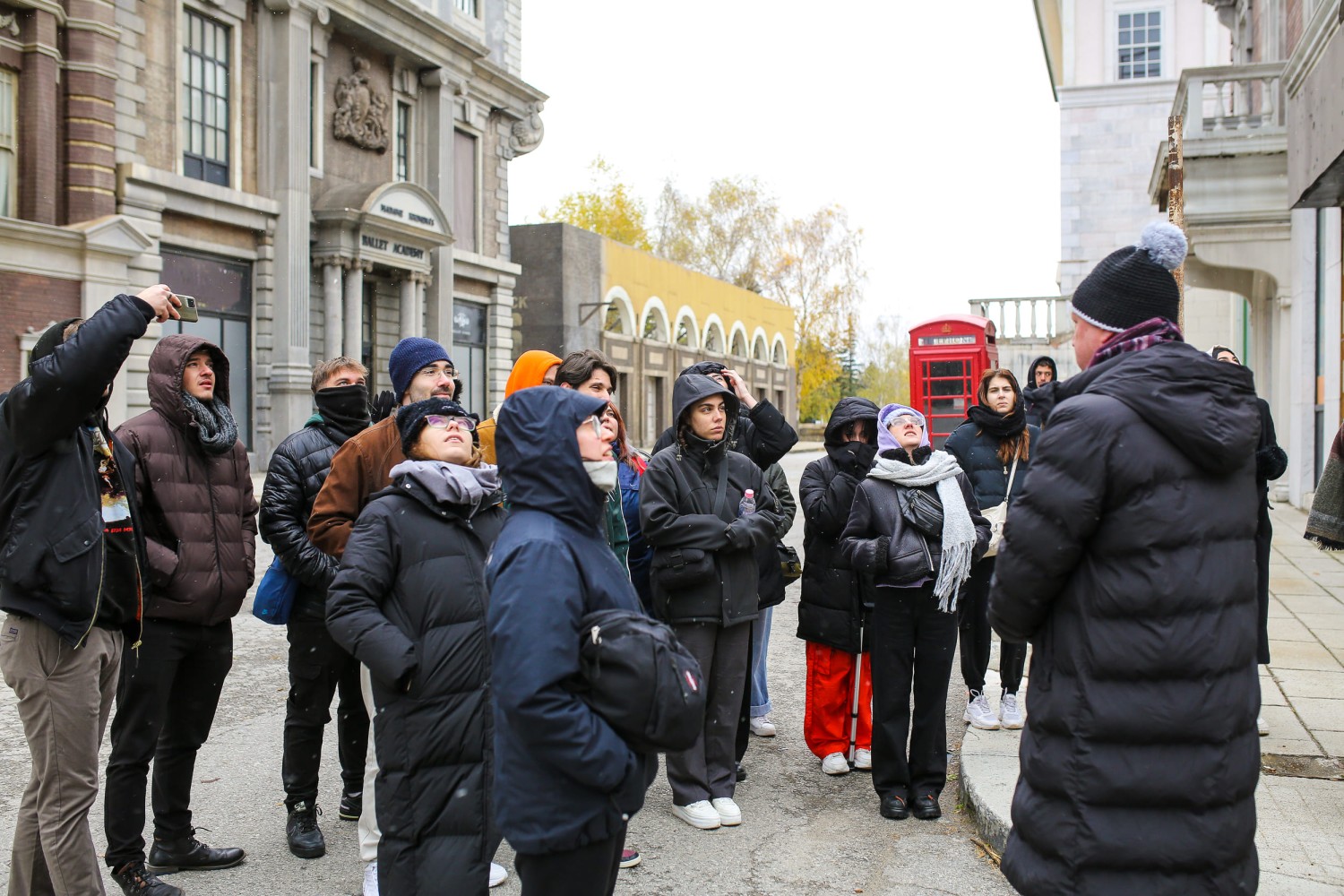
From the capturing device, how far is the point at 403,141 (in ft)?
91.6

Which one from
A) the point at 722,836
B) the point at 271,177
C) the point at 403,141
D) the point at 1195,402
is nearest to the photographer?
the point at 1195,402

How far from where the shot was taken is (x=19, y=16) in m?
17.4

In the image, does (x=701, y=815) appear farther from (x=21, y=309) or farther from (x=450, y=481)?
(x=21, y=309)

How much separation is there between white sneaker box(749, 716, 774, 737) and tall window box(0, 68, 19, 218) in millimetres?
16656

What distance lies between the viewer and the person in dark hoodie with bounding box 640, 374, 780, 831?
4.91 m

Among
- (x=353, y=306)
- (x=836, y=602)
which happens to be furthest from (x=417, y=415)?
(x=353, y=306)

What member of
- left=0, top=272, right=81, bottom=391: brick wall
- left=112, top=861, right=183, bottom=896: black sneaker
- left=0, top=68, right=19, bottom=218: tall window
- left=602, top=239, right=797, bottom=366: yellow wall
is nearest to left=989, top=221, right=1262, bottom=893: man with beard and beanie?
left=112, top=861, right=183, bottom=896: black sneaker

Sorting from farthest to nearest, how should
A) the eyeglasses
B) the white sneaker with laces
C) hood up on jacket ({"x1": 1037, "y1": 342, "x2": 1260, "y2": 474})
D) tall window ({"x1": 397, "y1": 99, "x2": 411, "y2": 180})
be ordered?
tall window ({"x1": 397, "y1": 99, "x2": 411, "y2": 180}) < the white sneaker with laces < the eyeglasses < hood up on jacket ({"x1": 1037, "y1": 342, "x2": 1260, "y2": 474})

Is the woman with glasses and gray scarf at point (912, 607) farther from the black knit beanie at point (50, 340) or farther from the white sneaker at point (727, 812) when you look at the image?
the black knit beanie at point (50, 340)

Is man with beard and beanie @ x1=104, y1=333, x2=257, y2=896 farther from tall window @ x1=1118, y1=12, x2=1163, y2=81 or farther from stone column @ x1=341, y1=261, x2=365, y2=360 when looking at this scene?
tall window @ x1=1118, y1=12, x2=1163, y2=81

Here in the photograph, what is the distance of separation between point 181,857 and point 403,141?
25857 millimetres

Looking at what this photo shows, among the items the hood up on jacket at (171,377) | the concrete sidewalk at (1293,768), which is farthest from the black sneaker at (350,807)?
the concrete sidewalk at (1293,768)

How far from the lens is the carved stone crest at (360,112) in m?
25.0

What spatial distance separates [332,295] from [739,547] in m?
20.9
